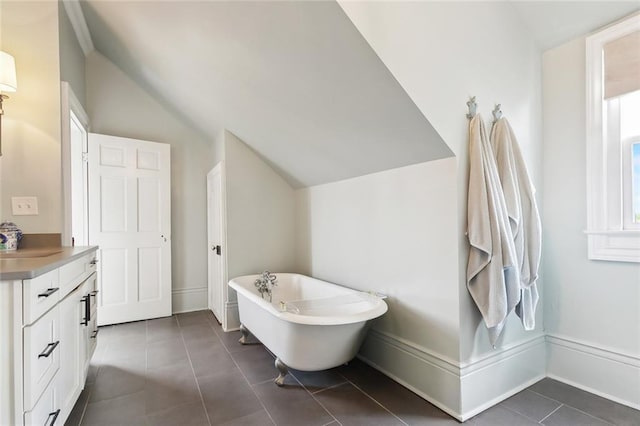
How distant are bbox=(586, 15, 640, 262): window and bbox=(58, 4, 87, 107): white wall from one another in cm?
367

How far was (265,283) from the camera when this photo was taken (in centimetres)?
294

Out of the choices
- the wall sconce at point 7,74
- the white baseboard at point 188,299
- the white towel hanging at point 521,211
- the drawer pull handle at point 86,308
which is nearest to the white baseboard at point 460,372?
the white towel hanging at point 521,211

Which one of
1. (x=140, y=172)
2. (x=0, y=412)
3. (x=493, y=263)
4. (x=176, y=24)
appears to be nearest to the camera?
(x=0, y=412)

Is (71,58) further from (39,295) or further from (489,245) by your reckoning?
(489,245)

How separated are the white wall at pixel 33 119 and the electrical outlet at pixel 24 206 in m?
0.02

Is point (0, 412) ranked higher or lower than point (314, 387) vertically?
higher

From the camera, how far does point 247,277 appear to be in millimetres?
2971

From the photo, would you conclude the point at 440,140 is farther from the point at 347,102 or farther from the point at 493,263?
the point at 493,263

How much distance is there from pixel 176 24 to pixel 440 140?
1949 millimetres

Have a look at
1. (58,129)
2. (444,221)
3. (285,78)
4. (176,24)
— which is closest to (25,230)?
(58,129)

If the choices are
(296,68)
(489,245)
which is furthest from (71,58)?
(489,245)

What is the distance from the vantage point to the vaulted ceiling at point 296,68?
5.31ft

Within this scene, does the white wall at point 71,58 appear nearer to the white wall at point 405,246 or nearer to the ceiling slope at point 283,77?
the ceiling slope at point 283,77

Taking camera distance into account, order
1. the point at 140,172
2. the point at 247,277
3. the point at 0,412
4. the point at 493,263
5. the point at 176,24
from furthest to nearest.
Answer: the point at 140,172
the point at 247,277
the point at 176,24
the point at 493,263
the point at 0,412
